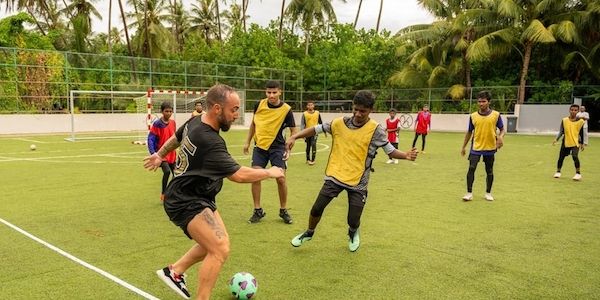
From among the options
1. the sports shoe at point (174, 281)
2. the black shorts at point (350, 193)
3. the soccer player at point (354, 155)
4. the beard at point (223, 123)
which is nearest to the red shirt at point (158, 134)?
the soccer player at point (354, 155)

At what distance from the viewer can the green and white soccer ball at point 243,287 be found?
4.13 meters

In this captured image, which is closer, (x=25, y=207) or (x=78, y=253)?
(x=78, y=253)

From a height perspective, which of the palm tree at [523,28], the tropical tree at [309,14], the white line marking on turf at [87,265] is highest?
the tropical tree at [309,14]

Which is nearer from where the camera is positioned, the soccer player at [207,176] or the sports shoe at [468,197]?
the soccer player at [207,176]

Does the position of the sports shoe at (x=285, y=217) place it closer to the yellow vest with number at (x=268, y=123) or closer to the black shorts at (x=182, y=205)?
the yellow vest with number at (x=268, y=123)

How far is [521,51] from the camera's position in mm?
31438

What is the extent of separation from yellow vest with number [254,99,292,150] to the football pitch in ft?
3.75

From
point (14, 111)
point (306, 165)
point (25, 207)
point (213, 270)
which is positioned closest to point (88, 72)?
point (14, 111)

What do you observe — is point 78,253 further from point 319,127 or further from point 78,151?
point 78,151

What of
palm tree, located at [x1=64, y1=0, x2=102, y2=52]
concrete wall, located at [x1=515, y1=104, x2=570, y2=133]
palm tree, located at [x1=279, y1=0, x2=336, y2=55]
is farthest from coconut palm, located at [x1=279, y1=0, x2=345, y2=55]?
concrete wall, located at [x1=515, y1=104, x2=570, y2=133]

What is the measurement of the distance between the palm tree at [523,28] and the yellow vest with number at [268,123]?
24665mm

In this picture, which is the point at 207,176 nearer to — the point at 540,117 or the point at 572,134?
the point at 572,134

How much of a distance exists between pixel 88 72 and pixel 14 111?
14.6ft

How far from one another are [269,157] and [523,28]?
91.2 ft
